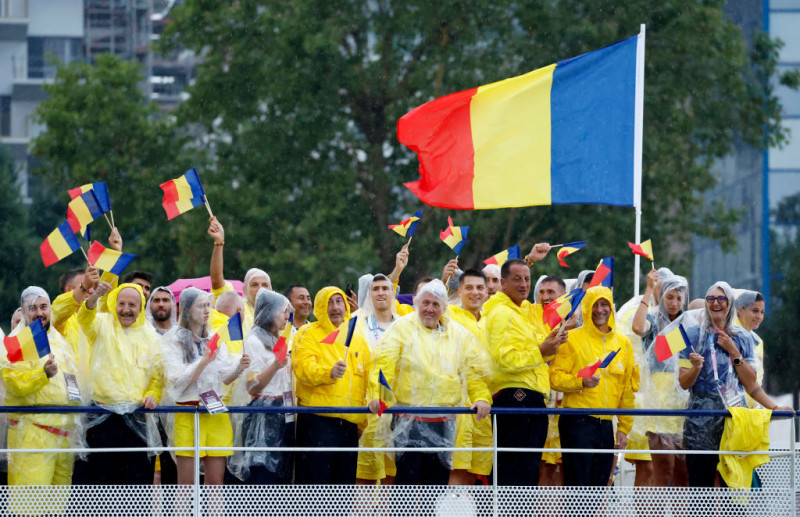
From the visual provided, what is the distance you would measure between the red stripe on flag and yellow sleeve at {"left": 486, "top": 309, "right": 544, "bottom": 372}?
3242mm

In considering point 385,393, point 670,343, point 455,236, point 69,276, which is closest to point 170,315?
point 69,276

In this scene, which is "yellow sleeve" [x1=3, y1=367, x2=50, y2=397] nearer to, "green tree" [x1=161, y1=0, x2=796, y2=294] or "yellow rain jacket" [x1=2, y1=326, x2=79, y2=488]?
"yellow rain jacket" [x1=2, y1=326, x2=79, y2=488]

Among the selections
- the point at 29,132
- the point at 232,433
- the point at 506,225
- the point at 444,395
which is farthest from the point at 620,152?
the point at 29,132

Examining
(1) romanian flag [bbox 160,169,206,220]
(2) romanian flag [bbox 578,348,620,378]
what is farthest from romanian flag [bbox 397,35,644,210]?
(2) romanian flag [bbox 578,348,620,378]

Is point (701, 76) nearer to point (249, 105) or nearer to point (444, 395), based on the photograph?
point (249, 105)

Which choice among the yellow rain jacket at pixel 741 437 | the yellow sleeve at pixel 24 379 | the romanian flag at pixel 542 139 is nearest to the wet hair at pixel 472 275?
the yellow rain jacket at pixel 741 437

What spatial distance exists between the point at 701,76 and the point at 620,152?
471 inches

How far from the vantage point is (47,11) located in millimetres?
61125

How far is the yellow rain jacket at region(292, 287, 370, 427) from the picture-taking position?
361 inches

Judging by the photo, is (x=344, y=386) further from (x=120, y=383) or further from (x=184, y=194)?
(x=184, y=194)

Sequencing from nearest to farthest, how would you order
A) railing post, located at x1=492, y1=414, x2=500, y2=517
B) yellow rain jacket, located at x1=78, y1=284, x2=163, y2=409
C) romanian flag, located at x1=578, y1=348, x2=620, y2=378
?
railing post, located at x1=492, y1=414, x2=500, y2=517 < yellow rain jacket, located at x1=78, y1=284, x2=163, y2=409 < romanian flag, located at x1=578, y1=348, x2=620, y2=378

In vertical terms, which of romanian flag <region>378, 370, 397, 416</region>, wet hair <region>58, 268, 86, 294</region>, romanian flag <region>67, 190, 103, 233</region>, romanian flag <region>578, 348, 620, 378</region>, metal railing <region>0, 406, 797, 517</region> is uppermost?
romanian flag <region>67, 190, 103, 233</region>

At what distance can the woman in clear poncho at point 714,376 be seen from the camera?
30.7 feet

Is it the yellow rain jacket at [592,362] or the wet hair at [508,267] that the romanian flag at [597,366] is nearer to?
the yellow rain jacket at [592,362]
